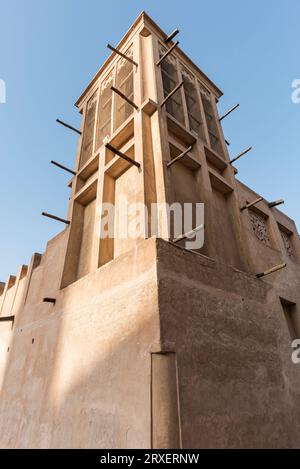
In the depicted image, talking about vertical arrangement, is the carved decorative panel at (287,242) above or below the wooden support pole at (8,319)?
above

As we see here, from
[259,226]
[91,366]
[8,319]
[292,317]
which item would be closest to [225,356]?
[91,366]

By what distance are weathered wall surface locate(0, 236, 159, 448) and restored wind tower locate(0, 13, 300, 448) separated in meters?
0.02

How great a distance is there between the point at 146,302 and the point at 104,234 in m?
2.55

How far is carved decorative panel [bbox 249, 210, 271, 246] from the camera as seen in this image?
7.28 m

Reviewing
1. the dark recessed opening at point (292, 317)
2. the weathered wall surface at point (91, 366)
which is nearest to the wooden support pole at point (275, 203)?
the dark recessed opening at point (292, 317)

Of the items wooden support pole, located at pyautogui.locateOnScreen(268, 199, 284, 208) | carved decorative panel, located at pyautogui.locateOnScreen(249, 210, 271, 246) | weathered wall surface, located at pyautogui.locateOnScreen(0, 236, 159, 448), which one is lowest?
weathered wall surface, located at pyautogui.locateOnScreen(0, 236, 159, 448)

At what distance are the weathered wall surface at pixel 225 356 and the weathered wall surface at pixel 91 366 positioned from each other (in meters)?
0.35

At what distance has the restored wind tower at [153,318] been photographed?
3033mm

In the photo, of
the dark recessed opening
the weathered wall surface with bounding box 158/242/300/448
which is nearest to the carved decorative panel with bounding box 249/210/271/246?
the dark recessed opening

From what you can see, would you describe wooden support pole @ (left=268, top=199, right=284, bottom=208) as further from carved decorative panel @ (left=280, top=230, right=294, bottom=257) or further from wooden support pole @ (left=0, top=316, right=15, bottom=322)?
wooden support pole @ (left=0, top=316, right=15, bottom=322)

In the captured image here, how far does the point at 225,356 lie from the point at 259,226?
4936 millimetres

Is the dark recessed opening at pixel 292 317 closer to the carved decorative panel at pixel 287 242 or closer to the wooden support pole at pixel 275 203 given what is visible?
the carved decorative panel at pixel 287 242

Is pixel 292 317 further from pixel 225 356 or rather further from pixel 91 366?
pixel 91 366

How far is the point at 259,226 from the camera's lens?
7.64m
